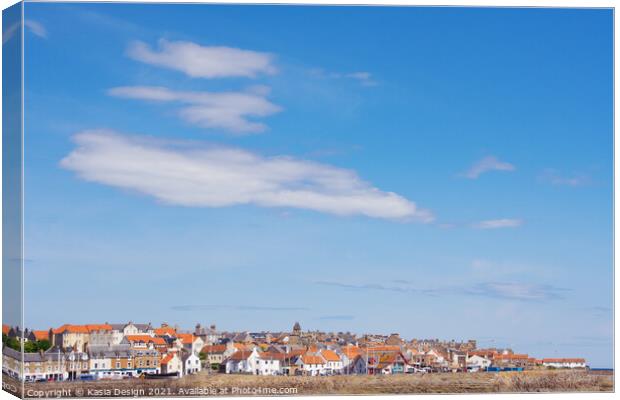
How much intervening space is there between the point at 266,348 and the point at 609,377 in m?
4.01

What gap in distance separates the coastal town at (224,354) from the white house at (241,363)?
0.04 ft

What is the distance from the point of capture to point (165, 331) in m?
12.7

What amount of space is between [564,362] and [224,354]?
3.98 meters

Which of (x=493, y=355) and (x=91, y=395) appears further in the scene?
(x=493, y=355)

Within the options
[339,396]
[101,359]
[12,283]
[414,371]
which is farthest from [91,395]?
[414,371]

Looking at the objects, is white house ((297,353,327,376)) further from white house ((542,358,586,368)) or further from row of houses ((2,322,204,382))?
white house ((542,358,586,368))

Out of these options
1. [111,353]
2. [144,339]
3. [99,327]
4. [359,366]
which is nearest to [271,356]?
[359,366]

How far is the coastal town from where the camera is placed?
12203 millimetres

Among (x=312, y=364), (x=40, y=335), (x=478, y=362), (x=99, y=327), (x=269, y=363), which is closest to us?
(x=40, y=335)

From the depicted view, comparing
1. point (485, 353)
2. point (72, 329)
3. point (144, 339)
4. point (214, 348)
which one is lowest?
point (485, 353)

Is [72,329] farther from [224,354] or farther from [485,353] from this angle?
[485,353]

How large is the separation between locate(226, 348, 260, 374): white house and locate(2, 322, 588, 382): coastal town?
0.04 feet

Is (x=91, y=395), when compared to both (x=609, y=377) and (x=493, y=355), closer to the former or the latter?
(x=493, y=355)

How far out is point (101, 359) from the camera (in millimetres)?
12547
